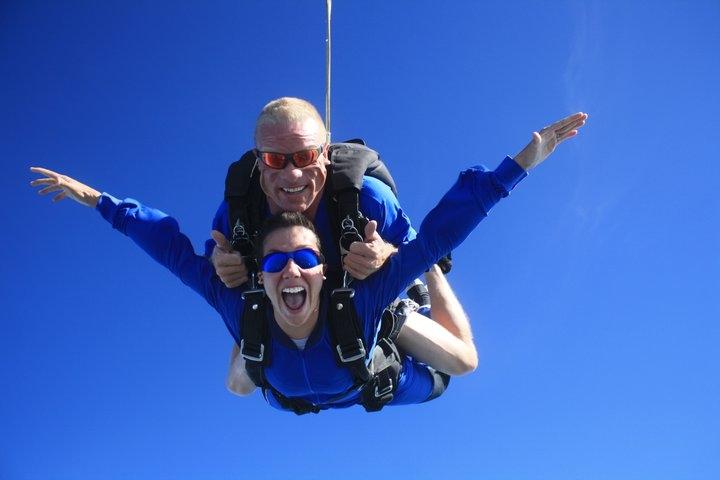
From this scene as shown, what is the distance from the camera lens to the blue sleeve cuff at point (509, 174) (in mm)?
3535

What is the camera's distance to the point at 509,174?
11.6 feet

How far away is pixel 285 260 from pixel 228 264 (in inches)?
15.5

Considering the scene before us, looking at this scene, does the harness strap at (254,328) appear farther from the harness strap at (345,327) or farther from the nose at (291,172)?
the nose at (291,172)

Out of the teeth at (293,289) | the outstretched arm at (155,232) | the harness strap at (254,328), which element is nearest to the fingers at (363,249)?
the teeth at (293,289)

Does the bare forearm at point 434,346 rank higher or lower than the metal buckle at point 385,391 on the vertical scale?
higher

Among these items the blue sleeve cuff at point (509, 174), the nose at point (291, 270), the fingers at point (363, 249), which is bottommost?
the nose at point (291, 270)

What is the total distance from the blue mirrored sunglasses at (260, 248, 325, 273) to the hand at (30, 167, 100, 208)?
163 cm

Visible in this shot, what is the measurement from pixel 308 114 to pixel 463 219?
1.36 m

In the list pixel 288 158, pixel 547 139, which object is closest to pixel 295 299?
pixel 288 158

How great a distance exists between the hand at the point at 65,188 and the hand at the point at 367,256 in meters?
A: 2.12

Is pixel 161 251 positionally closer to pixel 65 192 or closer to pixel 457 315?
pixel 65 192

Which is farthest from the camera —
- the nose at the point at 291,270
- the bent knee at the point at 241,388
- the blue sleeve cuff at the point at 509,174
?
the bent knee at the point at 241,388

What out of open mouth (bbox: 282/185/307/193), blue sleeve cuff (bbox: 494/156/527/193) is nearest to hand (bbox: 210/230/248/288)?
open mouth (bbox: 282/185/307/193)

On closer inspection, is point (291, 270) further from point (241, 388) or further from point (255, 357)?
point (241, 388)
